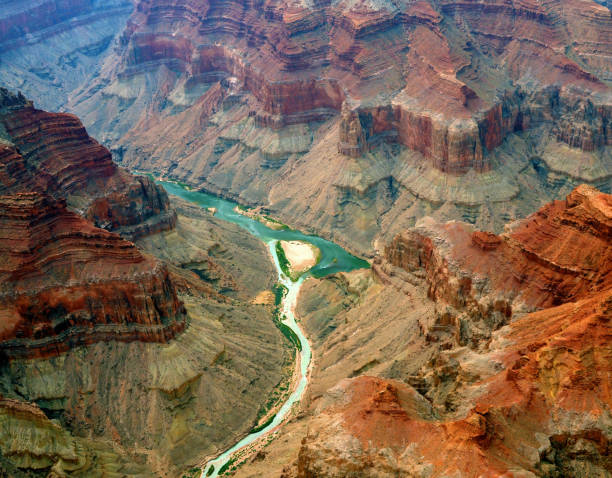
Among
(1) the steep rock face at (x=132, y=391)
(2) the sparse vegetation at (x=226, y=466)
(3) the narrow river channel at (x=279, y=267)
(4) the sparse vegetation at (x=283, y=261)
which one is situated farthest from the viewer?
(4) the sparse vegetation at (x=283, y=261)

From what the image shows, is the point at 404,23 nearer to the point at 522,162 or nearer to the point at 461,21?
the point at 461,21

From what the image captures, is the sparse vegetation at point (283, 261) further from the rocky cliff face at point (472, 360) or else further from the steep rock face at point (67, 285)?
the steep rock face at point (67, 285)

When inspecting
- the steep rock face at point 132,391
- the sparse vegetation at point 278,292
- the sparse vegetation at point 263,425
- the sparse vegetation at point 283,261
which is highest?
the steep rock face at point 132,391

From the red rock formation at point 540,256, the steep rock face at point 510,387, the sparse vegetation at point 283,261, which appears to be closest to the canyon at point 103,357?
the steep rock face at point 510,387

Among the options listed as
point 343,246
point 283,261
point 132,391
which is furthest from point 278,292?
point 132,391

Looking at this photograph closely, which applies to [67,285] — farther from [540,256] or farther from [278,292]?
[540,256]

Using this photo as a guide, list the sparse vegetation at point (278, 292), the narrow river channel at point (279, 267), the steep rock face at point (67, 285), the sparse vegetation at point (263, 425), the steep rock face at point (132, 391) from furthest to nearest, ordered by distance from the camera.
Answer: the sparse vegetation at point (278, 292), the sparse vegetation at point (263, 425), the narrow river channel at point (279, 267), the steep rock face at point (67, 285), the steep rock face at point (132, 391)

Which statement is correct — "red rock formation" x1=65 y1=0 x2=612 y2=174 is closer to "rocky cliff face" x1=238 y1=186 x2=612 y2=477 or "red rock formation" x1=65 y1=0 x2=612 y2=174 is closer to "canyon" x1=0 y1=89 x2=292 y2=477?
"rocky cliff face" x1=238 y1=186 x2=612 y2=477
